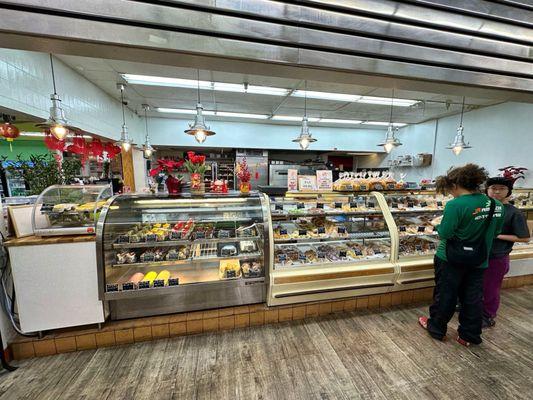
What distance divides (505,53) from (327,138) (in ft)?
20.5

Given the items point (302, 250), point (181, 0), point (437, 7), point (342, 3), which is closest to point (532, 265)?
point (302, 250)

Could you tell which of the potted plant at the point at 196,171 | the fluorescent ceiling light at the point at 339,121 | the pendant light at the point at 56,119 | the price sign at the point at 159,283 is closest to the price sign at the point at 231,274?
the price sign at the point at 159,283

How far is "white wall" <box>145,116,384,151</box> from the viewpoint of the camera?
7105 millimetres

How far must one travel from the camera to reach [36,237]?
220cm

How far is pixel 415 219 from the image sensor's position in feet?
12.0

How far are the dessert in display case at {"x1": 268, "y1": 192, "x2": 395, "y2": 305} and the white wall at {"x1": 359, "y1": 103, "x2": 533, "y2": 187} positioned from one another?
4.95m

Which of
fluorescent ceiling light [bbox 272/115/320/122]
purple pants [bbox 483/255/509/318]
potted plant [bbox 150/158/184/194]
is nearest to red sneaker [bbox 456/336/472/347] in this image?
purple pants [bbox 483/255/509/318]

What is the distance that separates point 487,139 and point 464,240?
19.4ft

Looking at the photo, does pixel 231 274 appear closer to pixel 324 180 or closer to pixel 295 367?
pixel 295 367

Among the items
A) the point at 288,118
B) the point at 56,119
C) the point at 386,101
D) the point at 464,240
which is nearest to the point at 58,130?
the point at 56,119

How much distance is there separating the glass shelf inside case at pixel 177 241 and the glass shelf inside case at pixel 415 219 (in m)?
2.13

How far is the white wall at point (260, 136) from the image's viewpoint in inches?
280

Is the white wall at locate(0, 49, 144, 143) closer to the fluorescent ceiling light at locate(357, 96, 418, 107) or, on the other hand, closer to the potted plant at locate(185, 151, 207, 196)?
the potted plant at locate(185, 151, 207, 196)

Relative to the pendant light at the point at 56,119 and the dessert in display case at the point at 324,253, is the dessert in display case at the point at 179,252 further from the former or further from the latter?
the pendant light at the point at 56,119
